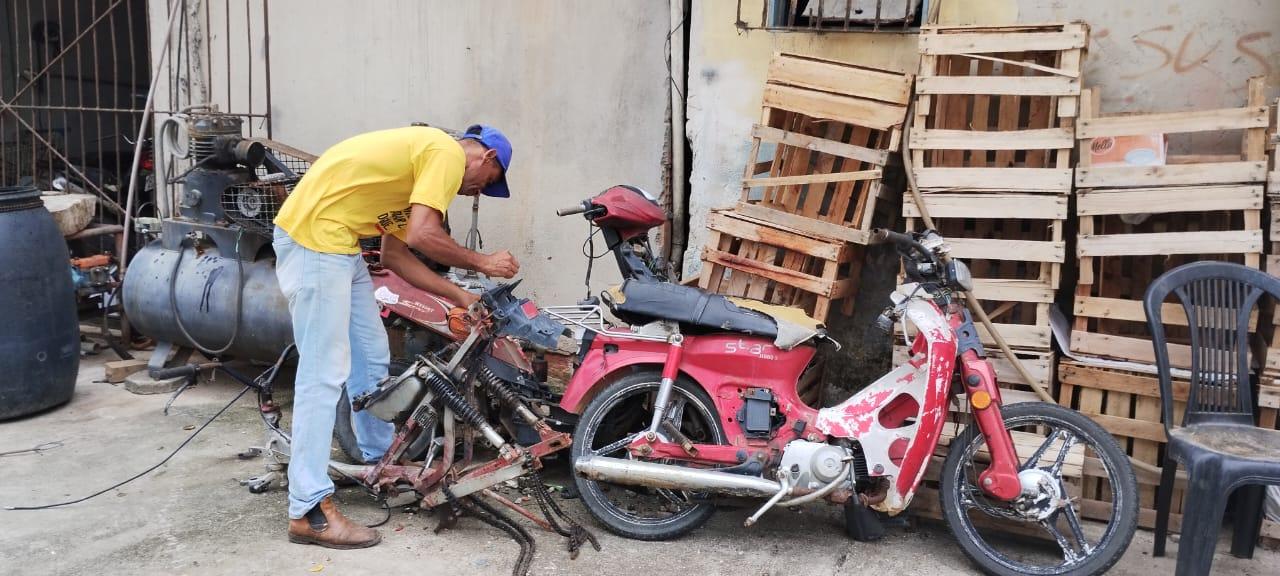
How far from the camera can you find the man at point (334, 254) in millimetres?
A: 4047

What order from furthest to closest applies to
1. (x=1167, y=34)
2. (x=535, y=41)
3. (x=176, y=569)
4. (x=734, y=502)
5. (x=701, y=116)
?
(x=535, y=41) < (x=701, y=116) < (x=1167, y=34) < (x=734, y=502) < (x=176, y=569)

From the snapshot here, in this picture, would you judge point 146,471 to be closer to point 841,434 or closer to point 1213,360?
point 841,434

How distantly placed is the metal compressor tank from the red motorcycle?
248 cm

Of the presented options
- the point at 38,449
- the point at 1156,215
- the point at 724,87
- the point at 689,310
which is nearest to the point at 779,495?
the point at 689,310

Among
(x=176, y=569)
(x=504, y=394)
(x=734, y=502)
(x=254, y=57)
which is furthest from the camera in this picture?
(x=254, y=57)

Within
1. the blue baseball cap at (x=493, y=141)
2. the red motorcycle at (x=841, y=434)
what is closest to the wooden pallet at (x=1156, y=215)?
the red motorcycle at (x=841, y=434)

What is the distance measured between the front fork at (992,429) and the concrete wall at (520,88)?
2703 mm

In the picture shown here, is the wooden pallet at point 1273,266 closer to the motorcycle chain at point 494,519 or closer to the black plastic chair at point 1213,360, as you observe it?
the black plastic chair at point 1213,360

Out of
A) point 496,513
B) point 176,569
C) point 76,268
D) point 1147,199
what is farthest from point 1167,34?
point 76,268

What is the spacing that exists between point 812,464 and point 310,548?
204 centimetres

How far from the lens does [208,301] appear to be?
20.2ft

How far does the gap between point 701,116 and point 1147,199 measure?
8.02ft

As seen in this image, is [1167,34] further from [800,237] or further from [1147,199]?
[800,237]

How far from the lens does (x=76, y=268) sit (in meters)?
6.75
